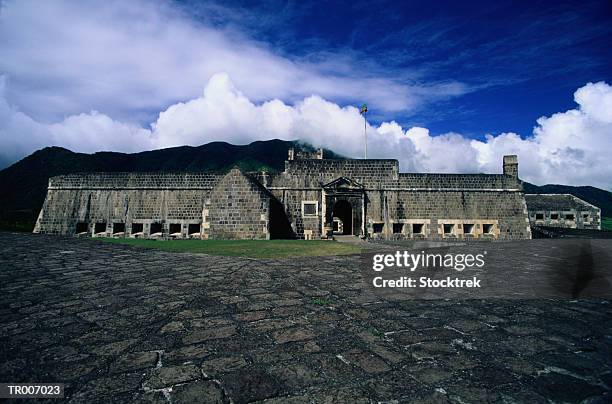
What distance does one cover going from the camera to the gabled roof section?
760 inches

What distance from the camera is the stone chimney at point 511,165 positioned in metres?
20.3

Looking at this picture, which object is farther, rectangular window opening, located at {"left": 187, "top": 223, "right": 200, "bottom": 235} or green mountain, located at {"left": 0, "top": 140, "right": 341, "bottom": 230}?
green mountain, located at {"left": 0, "top": 140, "right": 341, "bottom": 230}

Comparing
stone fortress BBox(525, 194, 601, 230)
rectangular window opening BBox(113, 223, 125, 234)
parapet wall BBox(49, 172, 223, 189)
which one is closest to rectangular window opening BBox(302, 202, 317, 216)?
parapet wall BBox(49, 172, 223, 189)

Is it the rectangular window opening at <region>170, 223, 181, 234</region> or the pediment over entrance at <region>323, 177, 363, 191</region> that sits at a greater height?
the pediment over entrance at <region>323, 177, 363, 191</region>

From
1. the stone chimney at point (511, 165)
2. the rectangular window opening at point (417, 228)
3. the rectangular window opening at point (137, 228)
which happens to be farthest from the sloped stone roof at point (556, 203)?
the rectangular window opening at point (137, 228)

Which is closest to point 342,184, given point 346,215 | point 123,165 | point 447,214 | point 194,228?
point 346,215

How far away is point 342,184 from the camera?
1939cm

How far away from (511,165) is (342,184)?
11.9m

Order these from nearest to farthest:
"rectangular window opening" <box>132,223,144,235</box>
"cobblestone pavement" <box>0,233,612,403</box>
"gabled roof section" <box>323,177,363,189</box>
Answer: "cobblestone pavement" <box>0,233,612,403</box>
"gabled roof section" <box>323,177,363,189</box>
"rectangular window opening" <box>132,223,144,235</box>

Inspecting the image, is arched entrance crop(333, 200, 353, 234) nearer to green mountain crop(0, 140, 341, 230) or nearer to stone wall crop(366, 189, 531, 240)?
stone wall crop(366, 189, 531, 240)

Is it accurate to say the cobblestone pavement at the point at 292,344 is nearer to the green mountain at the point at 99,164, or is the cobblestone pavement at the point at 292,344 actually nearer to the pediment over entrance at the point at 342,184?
the pediment over entrance at the point at 342,184

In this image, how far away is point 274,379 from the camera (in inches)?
93.9

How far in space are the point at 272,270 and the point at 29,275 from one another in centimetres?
499

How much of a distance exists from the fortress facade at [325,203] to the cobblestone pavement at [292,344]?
557 inches
